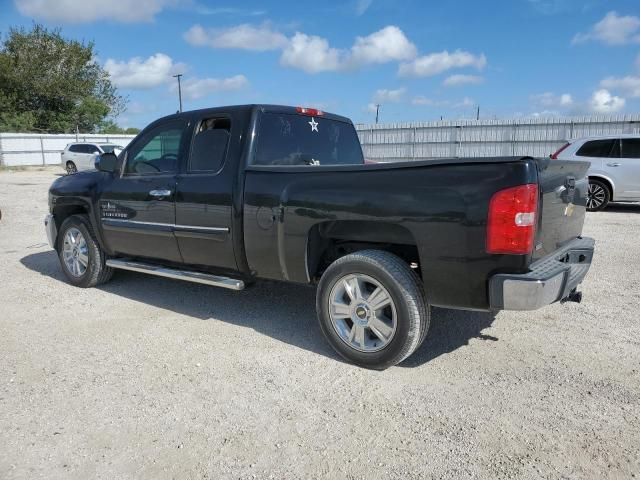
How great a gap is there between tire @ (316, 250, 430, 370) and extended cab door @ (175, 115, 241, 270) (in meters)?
1.03

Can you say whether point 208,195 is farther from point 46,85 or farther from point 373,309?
point 46,85

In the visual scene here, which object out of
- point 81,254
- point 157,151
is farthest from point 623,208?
point 81,254

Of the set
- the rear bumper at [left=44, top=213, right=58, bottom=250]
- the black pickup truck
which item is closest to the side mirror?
the black pickup truck

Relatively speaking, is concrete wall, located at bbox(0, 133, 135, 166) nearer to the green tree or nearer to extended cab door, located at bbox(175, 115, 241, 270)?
the green tree

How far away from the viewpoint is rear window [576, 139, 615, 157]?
11422 millimetres

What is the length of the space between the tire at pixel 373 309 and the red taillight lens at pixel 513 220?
0.65 m

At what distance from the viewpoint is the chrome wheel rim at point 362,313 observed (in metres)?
3.54

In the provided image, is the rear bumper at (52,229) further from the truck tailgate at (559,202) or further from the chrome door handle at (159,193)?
the truck tailgate at (559,202)

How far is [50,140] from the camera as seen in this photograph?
114 ft

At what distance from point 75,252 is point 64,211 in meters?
0.57

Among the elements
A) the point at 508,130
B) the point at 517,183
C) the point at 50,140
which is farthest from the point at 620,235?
the point at 50,140

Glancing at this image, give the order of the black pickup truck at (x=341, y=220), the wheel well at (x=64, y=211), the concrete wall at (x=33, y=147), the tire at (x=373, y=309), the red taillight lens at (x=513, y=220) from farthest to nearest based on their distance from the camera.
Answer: the concrete wall at (x=33, y=147), the wheel well at (x=64, y=211), the tire at (x=373, y=309), the black pickup truck at (x=341, y=220), the red taillight lens at (x=513, y=220)

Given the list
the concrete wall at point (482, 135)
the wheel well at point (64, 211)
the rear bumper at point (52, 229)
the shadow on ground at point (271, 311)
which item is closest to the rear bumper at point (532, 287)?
the shadow on ground at point (271, 311)

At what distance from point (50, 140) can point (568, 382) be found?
37612 mm
